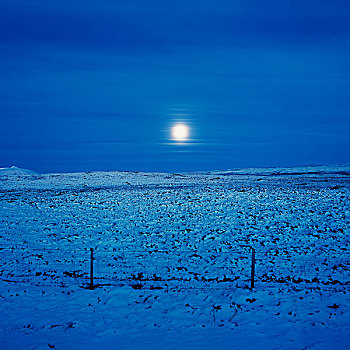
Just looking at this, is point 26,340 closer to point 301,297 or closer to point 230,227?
point 301,297

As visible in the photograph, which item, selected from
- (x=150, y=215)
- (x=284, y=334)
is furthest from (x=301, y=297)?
(x=150, y=215)

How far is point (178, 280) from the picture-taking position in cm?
1395

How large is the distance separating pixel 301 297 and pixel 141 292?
215 inches

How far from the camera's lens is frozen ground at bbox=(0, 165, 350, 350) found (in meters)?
9.61

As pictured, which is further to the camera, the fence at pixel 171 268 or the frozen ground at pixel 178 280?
the fence at pixel 171 268

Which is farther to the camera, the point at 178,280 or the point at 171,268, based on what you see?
the point at 171,268

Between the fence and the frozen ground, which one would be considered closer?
the frozen ground

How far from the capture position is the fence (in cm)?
1366

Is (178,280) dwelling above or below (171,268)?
below

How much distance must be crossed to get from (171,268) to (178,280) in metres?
1.70

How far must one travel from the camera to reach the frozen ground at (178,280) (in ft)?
31.5

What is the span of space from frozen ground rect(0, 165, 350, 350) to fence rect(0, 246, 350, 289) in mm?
47

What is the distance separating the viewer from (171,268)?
51.3 ft

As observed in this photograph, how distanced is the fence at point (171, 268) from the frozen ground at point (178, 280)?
0.05 metres
